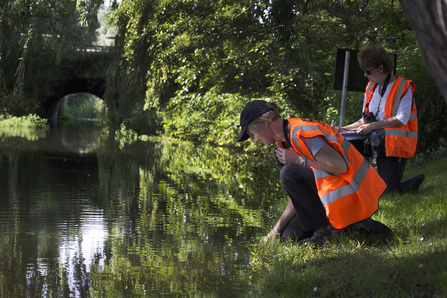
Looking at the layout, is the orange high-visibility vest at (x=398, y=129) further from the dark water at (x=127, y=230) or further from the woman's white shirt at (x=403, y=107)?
the dark water at (x=127, y=230)

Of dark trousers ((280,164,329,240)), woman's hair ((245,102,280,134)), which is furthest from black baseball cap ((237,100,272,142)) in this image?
dark trousers ((280,164,329,240))

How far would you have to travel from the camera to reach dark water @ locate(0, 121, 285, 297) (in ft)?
10.2

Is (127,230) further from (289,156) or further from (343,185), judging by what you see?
(343,185)

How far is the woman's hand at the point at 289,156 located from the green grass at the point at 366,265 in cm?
69

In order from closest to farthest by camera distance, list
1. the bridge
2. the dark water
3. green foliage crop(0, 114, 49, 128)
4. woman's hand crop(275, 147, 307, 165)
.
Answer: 1. the dark water
2. woman's hand crop(275, 147, 307, 165)
3. green foliage crop(0, 114, 49, 128)
4. the bridge

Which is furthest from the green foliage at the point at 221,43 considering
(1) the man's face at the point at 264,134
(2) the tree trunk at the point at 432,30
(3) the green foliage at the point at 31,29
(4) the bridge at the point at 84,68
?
(2) the tree trunk at the point at 432,30

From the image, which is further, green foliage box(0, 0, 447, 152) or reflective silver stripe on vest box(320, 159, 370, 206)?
green foliage box(0, 0, 447, 152)

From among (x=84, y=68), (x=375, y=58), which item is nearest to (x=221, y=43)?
(x=375, y=58)

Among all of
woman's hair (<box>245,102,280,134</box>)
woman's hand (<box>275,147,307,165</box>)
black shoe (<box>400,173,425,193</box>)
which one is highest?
woman's hair (<box>245,102,280,134</box>)

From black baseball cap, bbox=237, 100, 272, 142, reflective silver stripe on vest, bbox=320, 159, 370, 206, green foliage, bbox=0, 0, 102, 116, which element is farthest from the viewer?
green foliage, bbox=0, 0, 102, 116

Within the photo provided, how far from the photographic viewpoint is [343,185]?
3.39 meters

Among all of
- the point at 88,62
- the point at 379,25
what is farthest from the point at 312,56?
the point at 88,62

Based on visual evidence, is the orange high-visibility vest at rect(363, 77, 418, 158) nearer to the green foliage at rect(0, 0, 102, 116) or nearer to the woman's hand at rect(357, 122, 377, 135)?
the woman's hand at rect(357, 122, 377, 135)

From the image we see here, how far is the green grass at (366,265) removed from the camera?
278 cm
